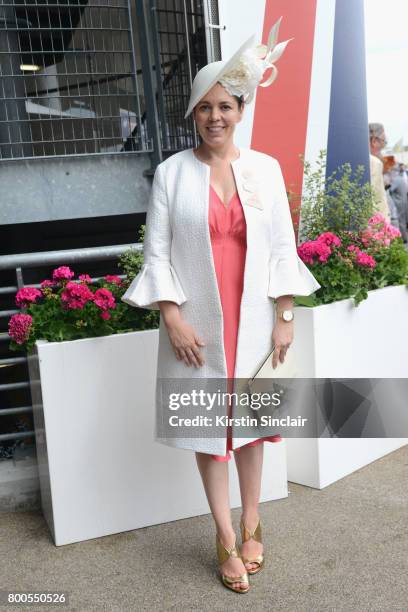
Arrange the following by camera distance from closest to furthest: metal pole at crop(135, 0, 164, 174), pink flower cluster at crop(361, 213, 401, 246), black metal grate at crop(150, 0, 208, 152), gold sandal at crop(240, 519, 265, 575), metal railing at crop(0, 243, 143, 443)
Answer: gold sandal at crop(240, 519, 265, 575) < metal railing at crop(0, 243, 143, 443) < pink flower cluster at crop(361, 213, 401, 246) < metal pole at crop(135, 0, 164, 174) < black metal grate at crop(150, 0, 208, 152)

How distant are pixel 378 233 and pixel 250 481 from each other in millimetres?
1707

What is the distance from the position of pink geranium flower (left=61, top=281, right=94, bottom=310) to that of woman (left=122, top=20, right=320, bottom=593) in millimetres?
518

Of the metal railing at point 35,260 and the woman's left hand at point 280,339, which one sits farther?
the metal railing at point 35,260

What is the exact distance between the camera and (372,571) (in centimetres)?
258

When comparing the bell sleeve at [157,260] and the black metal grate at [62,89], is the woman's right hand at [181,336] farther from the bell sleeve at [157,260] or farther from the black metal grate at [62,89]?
the black metal grate at [62,89]

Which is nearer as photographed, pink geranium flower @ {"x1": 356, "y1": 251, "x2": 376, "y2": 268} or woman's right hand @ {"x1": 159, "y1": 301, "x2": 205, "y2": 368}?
woman's right hand @ {"x1": 159, "y1": 301, "x2": 205, "y2": 368}

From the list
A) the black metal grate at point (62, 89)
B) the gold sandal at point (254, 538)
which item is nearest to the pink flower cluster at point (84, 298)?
the gold sandal at point (254, 538)

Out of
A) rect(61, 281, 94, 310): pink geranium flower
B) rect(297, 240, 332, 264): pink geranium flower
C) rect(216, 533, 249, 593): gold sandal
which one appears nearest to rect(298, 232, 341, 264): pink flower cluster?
rect(297, 240, 332, 264): pink geranium flower

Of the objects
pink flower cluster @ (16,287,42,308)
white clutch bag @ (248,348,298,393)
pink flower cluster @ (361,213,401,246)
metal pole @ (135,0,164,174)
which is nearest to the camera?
white clutch bag @ (248,348,298,393)

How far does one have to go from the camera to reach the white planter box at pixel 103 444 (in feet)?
9.55

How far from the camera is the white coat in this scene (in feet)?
7.94

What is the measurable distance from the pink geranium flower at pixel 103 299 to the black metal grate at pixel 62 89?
6.59ft

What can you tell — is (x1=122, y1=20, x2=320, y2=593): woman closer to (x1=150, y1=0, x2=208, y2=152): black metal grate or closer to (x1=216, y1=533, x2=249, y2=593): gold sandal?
(x1=216, y1=533, x2=249, y2=593): gold sandal

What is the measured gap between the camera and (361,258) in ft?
11.4
